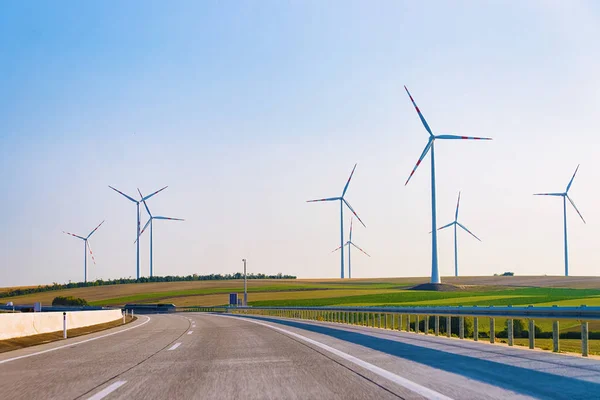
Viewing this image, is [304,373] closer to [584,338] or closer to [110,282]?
[584,338]

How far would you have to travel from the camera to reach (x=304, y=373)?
414 inches

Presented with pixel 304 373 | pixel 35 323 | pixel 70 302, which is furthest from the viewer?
pixel 70 302

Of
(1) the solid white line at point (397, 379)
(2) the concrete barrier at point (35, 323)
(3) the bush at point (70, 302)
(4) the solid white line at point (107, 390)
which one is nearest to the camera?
(1) the solid white line at point (397, 379)

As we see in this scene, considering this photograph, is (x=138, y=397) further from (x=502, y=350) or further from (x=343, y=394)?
(x=502, y=350)

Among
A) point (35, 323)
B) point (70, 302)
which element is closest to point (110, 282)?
point (70, 302)

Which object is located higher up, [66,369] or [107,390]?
[107,390]

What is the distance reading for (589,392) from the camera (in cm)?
807

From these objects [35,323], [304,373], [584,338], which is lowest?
[35,323]

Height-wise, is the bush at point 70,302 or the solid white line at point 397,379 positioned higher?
the solid white line at point 397,379

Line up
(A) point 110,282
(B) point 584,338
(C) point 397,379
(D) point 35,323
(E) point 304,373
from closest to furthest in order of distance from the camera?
(C) point 397,379 < (E) point 304,373 < (B) point 584,338 < (D) point 35,323 < (A) point 110,282

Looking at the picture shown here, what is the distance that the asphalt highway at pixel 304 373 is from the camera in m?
8.48

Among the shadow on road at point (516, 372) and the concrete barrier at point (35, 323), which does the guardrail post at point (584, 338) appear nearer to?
the shadow on road at point (516, 372)

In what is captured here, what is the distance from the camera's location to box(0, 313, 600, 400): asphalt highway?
8477 millimetres

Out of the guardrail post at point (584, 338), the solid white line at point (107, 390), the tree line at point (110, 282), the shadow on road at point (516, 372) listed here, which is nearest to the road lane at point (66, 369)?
the solid white line at point (107, 390)
